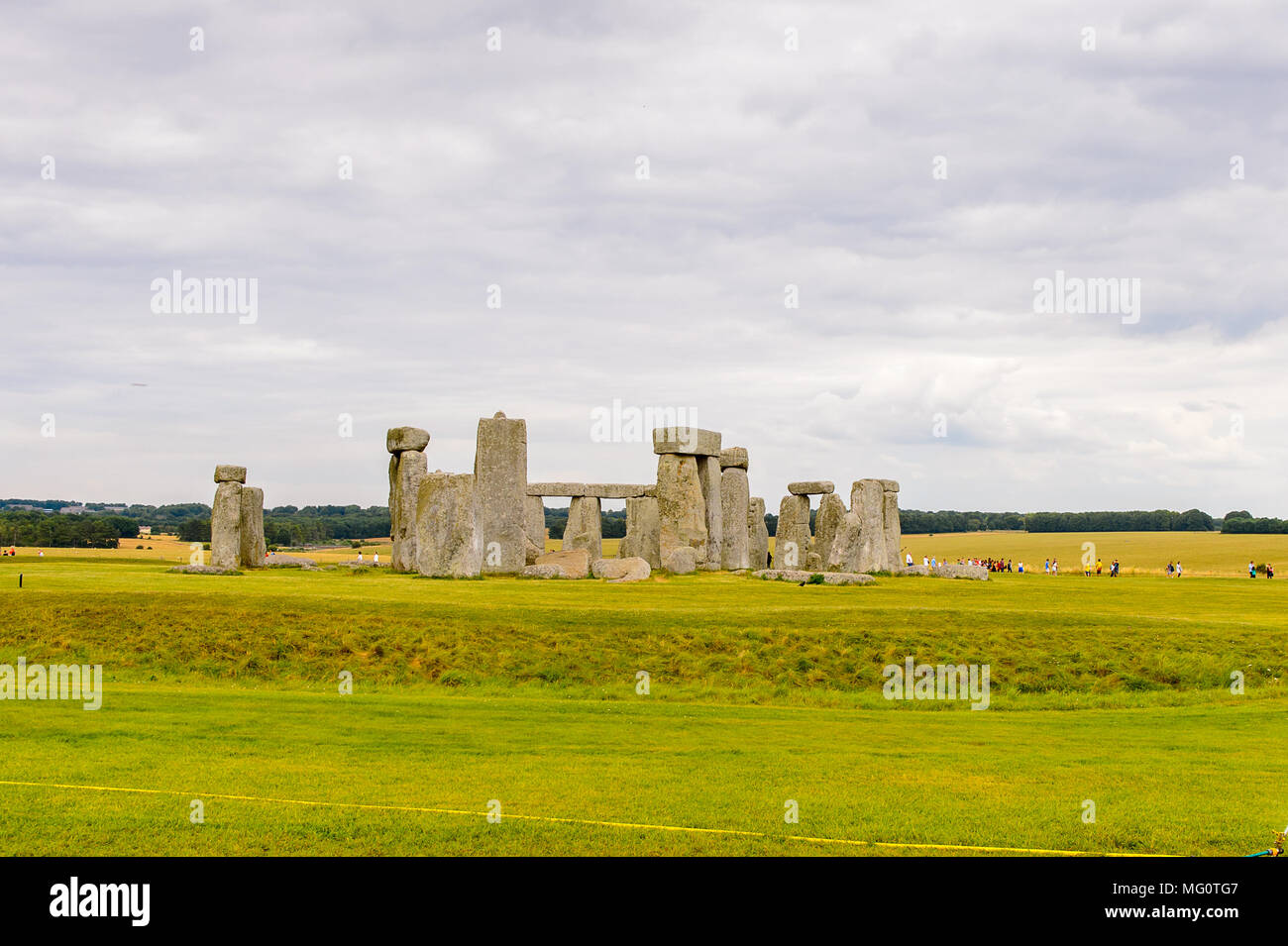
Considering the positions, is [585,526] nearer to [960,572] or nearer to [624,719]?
[960,572]

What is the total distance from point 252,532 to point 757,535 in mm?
18681

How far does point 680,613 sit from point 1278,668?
10.9 m

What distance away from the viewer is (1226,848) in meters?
7.93

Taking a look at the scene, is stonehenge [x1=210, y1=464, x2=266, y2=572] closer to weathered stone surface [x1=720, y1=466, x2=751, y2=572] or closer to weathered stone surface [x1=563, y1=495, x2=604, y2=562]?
weathered stone surface [x1=563, y1=495, x2=604, y2=562]

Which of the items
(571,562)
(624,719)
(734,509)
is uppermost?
(734,509)

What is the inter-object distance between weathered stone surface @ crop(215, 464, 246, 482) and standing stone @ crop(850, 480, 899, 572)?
1900cm

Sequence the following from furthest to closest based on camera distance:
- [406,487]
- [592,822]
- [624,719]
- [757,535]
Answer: [757,535] < [406,487] < [624,719] < [592,822]

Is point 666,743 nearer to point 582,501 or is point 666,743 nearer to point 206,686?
point 206,686

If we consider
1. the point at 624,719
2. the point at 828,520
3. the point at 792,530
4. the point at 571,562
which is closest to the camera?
the point at 624,719

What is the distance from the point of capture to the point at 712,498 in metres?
37.7

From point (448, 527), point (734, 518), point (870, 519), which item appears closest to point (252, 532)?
point (448, 527)

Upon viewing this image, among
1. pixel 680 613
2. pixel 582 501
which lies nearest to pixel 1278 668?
pixel 680 613

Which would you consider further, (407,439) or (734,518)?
(734,518)
